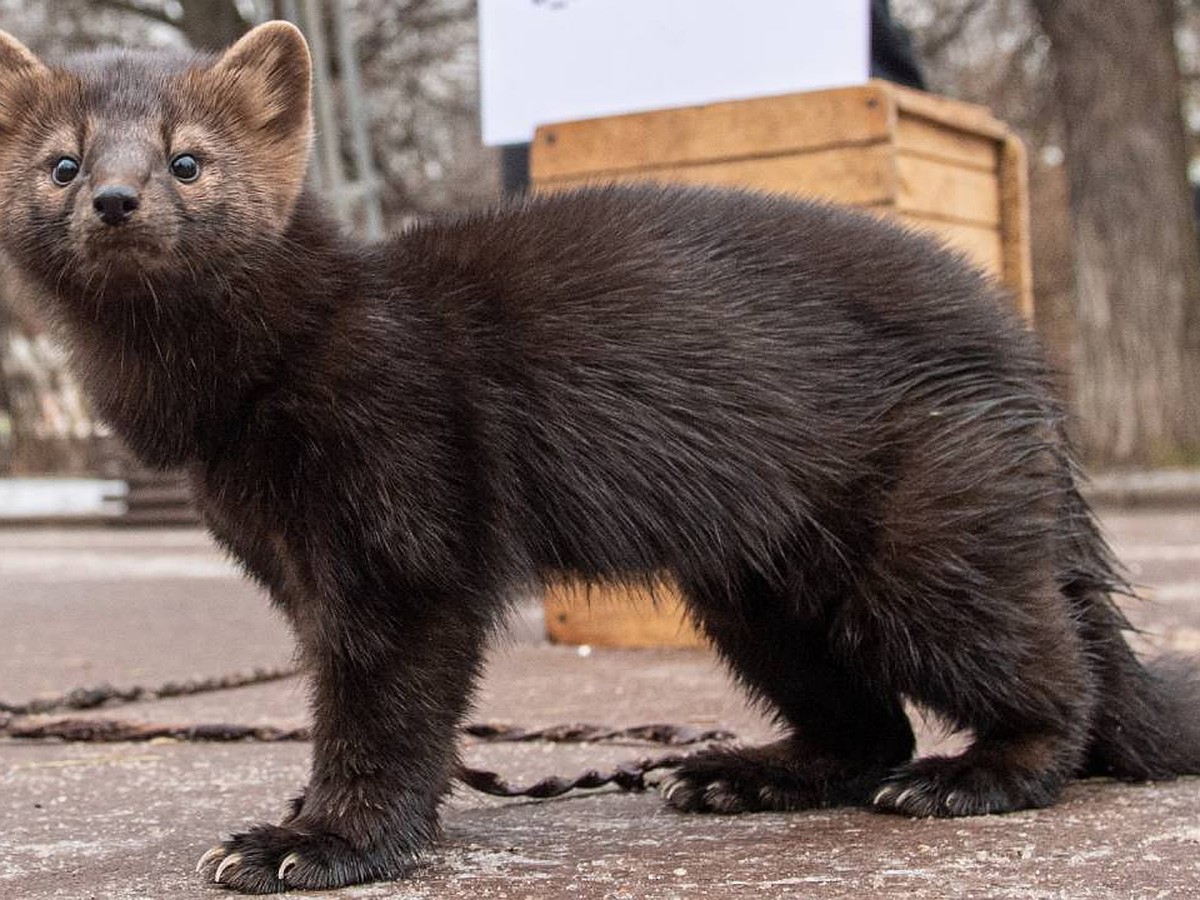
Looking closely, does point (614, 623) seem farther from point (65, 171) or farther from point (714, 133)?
point (65, 171)

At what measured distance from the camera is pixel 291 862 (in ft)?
9.17

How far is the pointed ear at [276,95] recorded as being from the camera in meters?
3.08

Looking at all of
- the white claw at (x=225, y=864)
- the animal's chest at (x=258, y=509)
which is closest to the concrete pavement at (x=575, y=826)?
the white claw at (x=225, y=864)

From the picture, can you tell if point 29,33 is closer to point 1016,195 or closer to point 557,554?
point 1016,195

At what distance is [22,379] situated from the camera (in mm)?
20359

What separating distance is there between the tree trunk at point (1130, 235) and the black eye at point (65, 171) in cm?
1180

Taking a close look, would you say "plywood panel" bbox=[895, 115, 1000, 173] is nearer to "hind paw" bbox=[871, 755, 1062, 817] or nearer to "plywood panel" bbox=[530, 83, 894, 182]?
"plywood panel" bbox=[530, 83, 894, 182]

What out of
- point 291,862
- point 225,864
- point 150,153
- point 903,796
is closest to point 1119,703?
point 903,796

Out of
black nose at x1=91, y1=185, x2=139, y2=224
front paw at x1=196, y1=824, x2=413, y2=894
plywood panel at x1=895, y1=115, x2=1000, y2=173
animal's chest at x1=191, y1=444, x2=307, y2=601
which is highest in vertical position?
plywood panel at x1=895, y1=115, x2=1000, y2=173

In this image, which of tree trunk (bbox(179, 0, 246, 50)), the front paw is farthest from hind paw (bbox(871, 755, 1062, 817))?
tree trunk (bbox(179, 0, 246, 50))

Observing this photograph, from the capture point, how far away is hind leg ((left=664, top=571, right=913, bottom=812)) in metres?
3.48

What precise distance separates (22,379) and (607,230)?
60.2 ft

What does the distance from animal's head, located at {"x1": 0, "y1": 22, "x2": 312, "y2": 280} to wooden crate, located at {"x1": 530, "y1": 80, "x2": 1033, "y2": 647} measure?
7.06 feet

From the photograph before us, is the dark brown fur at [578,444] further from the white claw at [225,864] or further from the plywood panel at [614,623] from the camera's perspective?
the plywood panel at [614,623]
